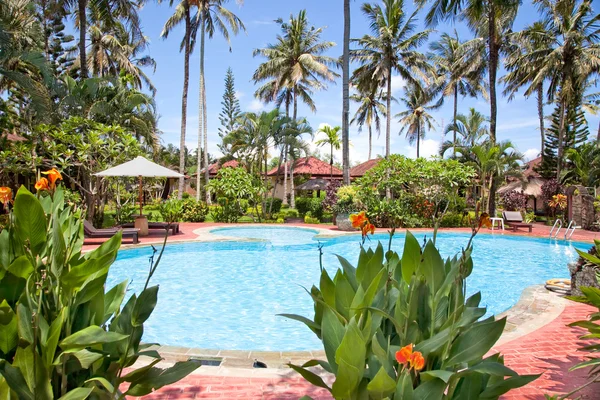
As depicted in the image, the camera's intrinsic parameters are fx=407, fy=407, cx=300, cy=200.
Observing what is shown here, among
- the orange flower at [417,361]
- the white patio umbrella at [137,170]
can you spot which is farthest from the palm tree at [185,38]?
the orange flower at [417,361]

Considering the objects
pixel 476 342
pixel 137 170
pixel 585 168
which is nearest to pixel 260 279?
pixel 137 170

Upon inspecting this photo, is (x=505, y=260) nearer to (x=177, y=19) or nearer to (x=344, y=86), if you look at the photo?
(x=344, y=86)

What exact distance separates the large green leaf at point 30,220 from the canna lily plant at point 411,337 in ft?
4.25

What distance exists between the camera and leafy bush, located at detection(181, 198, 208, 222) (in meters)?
18.9

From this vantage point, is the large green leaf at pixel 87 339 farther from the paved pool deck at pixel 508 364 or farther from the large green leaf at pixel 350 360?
the paved pool deck at pixel 508 364

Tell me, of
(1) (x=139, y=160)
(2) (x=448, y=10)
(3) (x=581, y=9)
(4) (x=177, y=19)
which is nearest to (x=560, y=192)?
(3) (x=581, y=9)

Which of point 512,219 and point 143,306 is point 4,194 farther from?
point 512,219

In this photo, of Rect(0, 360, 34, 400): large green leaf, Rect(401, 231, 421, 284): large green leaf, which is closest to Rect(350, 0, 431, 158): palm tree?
Rect(401, 231, 421, 284): large green leaf

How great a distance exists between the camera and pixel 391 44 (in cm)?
2364

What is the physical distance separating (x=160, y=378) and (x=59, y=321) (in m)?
0.58

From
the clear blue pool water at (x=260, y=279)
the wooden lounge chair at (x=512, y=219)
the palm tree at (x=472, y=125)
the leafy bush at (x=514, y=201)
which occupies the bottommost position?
the clear blue pool water at (x=260, y=279)

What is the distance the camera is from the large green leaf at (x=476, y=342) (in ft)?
5.68

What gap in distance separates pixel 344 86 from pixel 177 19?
11.8 m

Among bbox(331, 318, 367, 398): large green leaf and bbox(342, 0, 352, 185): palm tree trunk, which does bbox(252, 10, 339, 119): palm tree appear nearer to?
bbox(342, 0, 352, 185): palm tree trunk
